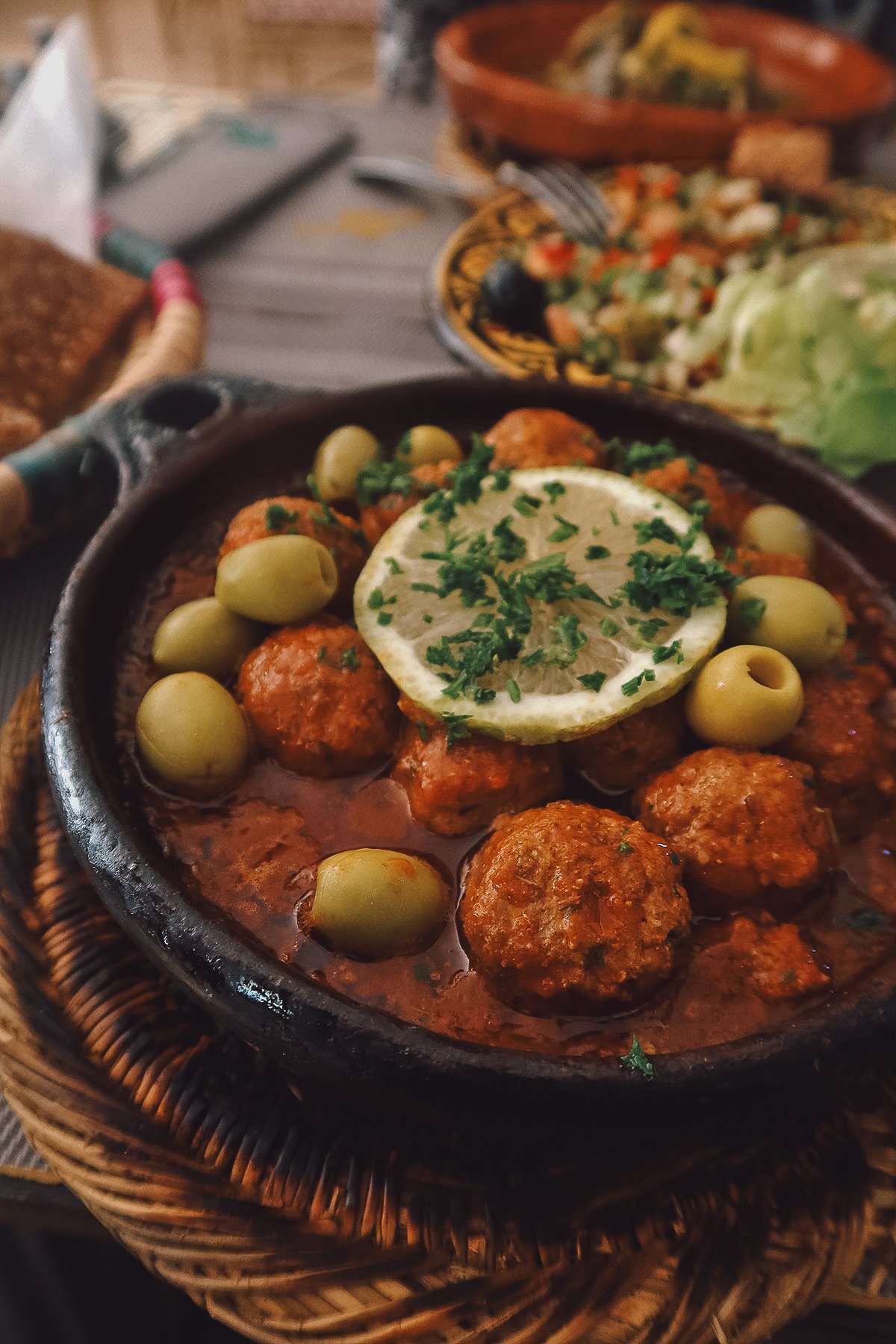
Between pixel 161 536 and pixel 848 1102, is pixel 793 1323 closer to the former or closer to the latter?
pixel 848 1102

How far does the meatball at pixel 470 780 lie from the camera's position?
1260 millimetres

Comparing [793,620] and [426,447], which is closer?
[793,620]

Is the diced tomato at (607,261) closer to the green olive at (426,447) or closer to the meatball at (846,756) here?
the green olive at (426,447)

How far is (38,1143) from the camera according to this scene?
1140mm

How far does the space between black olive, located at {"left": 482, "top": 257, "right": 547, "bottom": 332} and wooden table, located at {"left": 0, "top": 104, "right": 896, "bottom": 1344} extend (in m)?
0.23

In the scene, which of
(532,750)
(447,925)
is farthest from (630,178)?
(447,925)

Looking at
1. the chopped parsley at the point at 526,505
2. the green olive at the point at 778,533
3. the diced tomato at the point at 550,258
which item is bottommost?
the green olive at the point at 778,533

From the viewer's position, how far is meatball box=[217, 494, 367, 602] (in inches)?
59.1

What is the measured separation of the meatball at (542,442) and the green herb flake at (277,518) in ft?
1.37

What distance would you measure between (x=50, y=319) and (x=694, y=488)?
1.78 m

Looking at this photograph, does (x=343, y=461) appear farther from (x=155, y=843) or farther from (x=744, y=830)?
(x=744, y=830)

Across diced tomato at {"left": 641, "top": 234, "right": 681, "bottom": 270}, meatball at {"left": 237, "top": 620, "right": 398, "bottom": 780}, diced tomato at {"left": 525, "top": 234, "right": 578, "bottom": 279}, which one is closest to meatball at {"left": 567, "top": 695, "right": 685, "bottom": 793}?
meatball at {"left": 237, "top": 620, "right": 398, "bottom": 780}

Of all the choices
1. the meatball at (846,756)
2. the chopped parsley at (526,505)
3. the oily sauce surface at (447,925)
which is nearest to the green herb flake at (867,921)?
the oily sauce surface at (447,925)

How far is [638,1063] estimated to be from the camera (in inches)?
36.4
